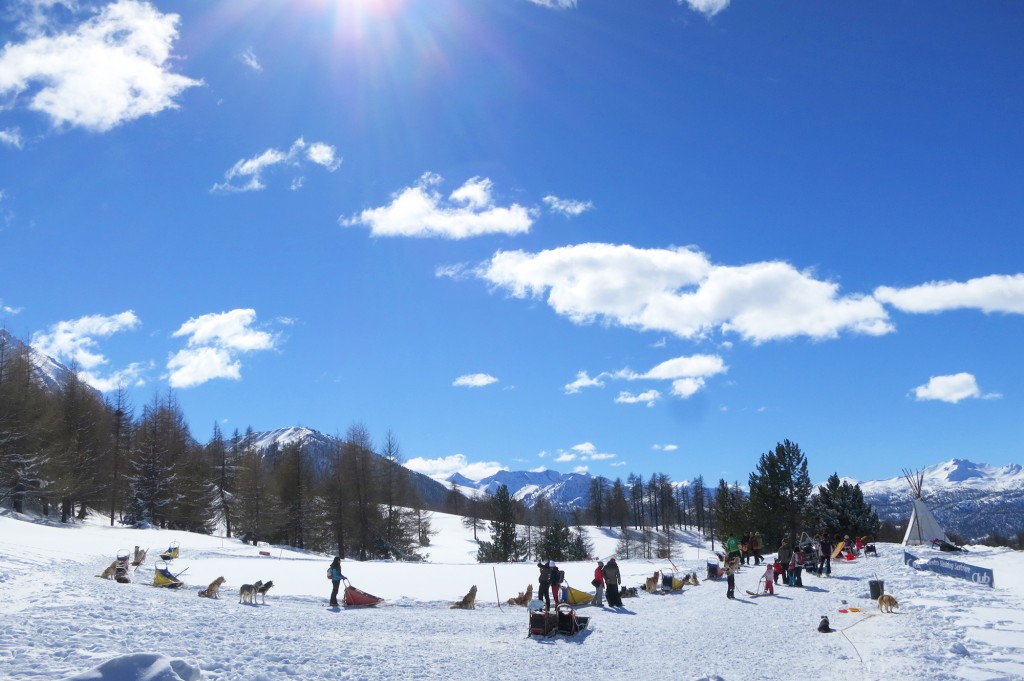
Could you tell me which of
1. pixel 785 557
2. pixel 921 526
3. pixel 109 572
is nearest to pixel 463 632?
pixel 109 572

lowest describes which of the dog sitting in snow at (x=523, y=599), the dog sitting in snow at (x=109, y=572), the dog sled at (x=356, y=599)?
the dog sitting in snow at (x=523, y=599)

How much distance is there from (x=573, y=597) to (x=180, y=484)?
157 feet

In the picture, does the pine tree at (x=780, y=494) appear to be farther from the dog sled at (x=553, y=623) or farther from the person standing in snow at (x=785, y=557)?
the dog sled at (x=553, y=623)

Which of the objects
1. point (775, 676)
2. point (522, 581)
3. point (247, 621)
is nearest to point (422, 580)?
point (522, 581)

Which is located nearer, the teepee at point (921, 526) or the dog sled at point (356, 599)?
the dog sled at point (356, 599)

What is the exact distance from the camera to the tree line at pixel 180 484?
49.4m

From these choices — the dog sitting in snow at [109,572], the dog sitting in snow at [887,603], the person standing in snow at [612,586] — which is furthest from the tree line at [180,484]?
the dog sitting in snow at [887,603]

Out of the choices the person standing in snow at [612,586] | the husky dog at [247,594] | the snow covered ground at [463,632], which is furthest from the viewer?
the person standing in snow at [612,586]

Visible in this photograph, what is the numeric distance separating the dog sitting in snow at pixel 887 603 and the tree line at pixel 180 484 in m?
40.2

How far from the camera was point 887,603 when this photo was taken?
64.5ft

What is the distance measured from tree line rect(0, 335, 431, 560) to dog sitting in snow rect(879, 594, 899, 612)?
40230 mm

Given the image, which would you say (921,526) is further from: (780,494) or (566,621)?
(566,621)

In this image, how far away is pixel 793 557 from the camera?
2750 centimetres

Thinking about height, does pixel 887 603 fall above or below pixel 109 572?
below
